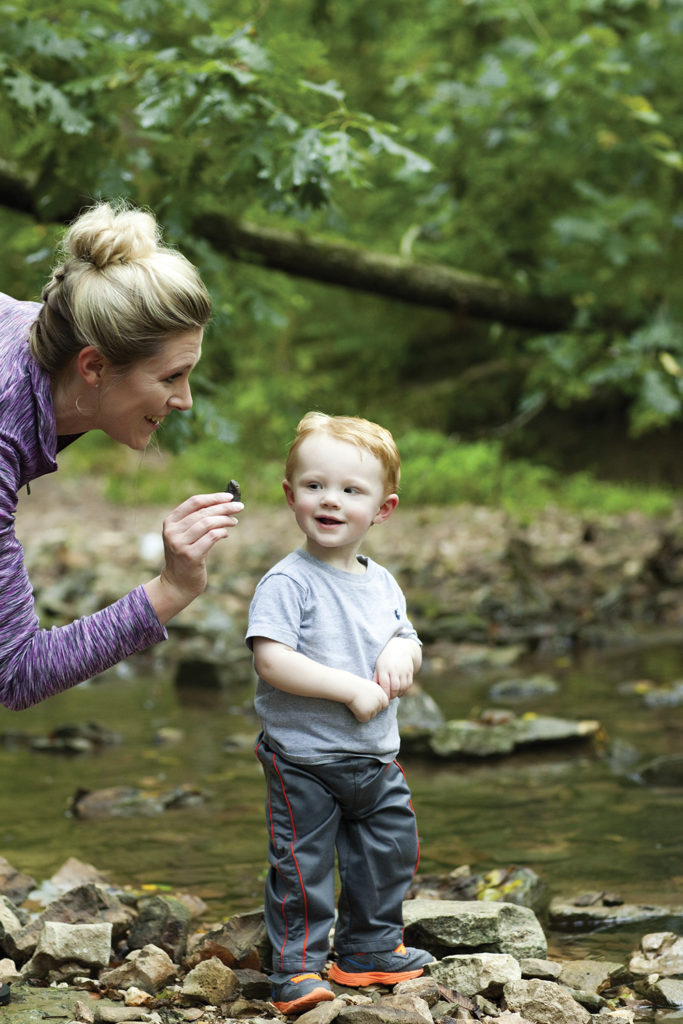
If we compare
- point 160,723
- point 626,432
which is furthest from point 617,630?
point 626,432

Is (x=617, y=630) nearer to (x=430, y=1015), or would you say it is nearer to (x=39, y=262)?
(x=39, y=262)

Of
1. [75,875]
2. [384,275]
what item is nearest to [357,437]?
[75,875]

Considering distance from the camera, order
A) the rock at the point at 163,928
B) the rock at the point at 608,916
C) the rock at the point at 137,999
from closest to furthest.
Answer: the rock at the point at 137,999 → the rock at the point at 163,928 → the rock at the point at 608,916

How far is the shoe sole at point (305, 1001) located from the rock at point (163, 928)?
0.43m

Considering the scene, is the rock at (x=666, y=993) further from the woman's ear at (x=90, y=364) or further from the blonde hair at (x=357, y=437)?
the woman's ear at (x=90, y=364)

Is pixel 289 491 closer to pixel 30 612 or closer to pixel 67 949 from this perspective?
pixel 30 612

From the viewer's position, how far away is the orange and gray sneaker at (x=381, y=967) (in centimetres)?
262

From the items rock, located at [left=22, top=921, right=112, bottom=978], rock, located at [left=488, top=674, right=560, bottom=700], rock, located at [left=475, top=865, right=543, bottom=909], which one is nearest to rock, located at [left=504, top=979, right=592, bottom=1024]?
rock, located at [left=475, top=865, right=543, bottom=909]

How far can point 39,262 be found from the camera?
4.93 m

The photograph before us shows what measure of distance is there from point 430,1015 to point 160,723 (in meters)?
3.45

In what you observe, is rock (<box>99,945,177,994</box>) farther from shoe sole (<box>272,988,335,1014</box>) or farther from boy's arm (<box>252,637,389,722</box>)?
boy's arm (<box>252,637,389,722</box>)

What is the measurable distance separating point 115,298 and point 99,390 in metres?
0.23

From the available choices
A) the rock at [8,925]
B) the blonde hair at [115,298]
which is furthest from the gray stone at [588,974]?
the blonde hair at [115,298]

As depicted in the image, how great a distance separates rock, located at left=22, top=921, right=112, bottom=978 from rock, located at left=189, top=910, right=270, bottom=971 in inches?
8.4
